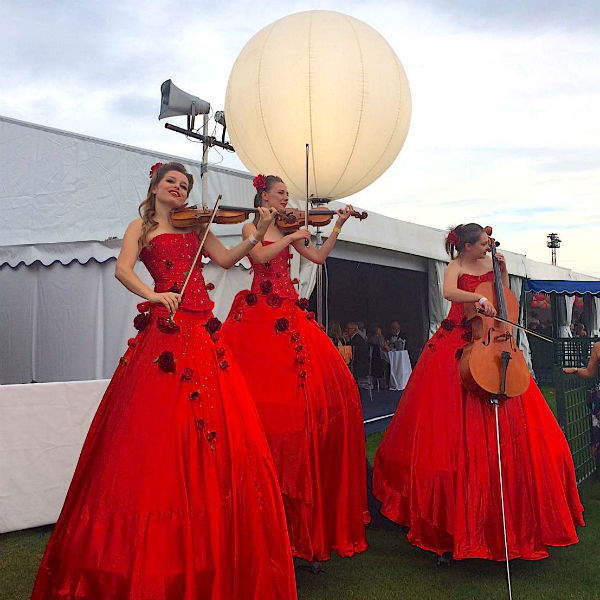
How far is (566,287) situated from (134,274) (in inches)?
356

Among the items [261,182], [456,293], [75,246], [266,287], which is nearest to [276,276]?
[266,287]

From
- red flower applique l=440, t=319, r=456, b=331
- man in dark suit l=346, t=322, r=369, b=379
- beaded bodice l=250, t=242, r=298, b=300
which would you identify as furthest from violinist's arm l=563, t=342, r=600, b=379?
man in dark suit l=346, t=322, r=369, b=379

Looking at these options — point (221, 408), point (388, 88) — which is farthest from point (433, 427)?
point (388, 88)

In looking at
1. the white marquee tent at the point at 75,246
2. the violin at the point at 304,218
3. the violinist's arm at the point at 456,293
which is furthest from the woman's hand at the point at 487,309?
the white marquee tent at the point at 75,246

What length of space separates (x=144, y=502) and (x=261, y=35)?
10.7 feet

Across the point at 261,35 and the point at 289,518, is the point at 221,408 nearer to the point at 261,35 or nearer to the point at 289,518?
the point at 289,518

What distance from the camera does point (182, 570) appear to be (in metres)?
2.22

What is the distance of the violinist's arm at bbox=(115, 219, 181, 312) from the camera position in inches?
94.3

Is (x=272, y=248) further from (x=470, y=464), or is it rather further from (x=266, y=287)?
(x=470, y=464)

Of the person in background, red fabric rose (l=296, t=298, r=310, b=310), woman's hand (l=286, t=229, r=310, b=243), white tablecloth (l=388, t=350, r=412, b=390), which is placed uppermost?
woman's hand (l=286, t=229, r=310, b=243)

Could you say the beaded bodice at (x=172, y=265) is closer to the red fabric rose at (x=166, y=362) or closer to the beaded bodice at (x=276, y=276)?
the red fabric rose at (x=166, y=362)

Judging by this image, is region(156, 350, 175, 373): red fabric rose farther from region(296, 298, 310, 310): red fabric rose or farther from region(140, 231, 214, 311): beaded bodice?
region(296, 298, 310, 310): red fabric rose

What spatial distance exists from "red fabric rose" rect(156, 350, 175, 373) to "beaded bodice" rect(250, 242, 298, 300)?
1.19m

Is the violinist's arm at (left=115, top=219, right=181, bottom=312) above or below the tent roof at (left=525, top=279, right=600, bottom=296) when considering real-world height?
below
